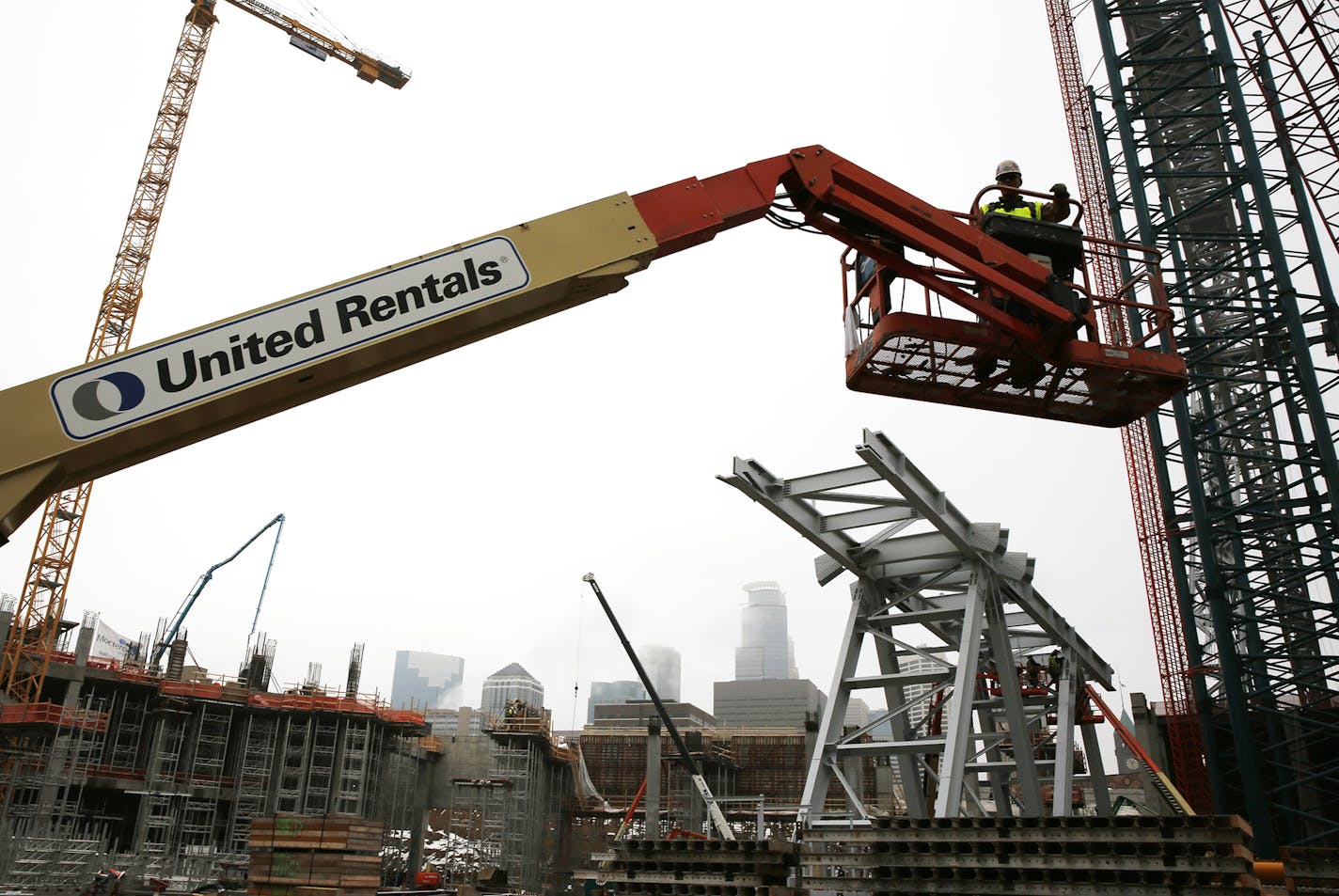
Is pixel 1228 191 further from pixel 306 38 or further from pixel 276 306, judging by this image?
pixel 306 38

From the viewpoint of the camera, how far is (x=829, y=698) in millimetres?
13656

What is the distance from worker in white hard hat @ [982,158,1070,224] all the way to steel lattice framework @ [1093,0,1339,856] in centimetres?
1548

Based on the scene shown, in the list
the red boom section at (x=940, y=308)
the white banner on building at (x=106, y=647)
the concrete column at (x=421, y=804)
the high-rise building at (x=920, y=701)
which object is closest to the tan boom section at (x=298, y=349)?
the red boom section at (x=940, y=308)

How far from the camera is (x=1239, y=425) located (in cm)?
2434

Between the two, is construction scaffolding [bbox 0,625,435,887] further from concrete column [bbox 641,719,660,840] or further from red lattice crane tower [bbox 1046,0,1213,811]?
red lattice crane tower [bbox 1046,0,1213,811]

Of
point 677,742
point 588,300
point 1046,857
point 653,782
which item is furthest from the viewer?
point 677,742

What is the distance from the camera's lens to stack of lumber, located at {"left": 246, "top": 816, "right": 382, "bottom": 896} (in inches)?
840

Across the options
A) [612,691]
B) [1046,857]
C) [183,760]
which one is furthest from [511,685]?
[1046,857]

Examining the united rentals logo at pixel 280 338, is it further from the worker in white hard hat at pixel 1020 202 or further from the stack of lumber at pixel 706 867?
the stack of lumber at pixel 706 867

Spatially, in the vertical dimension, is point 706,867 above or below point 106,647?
below

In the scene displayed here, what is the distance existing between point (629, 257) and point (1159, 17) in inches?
1143

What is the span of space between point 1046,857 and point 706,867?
4.18 metres

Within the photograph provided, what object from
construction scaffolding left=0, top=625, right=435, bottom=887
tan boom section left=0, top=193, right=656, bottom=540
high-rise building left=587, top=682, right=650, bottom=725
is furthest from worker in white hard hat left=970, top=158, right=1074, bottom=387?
high-rise building left=587, top=682, right=650, bottom=725

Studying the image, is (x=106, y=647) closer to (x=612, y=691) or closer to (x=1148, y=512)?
(x=1148, y=512)
